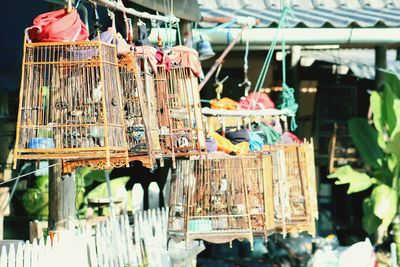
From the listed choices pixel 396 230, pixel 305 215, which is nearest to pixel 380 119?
pixel 396 230

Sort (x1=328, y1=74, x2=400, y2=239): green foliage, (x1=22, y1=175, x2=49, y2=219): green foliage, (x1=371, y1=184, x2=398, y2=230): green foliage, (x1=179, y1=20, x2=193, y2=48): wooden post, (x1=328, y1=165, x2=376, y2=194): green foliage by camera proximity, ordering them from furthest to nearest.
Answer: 1. (x1=328, y1=165, x2=376, y2=194): green foliage
2. (x1=328, y1=74, x2=400, y2=239): green foliage
3. (x1=371, y1=184, x2=398, y2=230): green foliage
4. (x1=22, y1=175, x2=49, y2=219): green foliage
5. (x1=179, y1=20, x2=193, y2=48): wooden post

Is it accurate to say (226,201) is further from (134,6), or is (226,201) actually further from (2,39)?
(2,39)

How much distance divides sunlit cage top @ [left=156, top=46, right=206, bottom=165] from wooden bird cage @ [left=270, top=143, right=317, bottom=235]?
6.84 ft

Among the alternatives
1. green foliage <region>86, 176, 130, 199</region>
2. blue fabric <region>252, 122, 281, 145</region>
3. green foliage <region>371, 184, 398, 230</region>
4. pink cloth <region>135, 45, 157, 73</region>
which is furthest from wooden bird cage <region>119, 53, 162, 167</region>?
Result: green foliage <region>371, 184, 398, 230</region>

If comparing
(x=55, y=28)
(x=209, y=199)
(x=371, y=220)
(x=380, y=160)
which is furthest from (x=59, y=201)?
(x=380, y=160)

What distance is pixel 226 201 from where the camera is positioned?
8.79 m

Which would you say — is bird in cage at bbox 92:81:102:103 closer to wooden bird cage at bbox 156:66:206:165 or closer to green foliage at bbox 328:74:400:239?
wooden bird cage at bbox 156:66:206:165

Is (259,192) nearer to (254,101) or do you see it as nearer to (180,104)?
(254,101)

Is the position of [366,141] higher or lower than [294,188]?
higher

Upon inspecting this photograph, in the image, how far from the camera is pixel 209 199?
8.81 m

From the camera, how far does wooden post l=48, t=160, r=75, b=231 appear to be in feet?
28.1

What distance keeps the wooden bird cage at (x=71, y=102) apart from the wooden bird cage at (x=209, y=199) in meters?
2.44

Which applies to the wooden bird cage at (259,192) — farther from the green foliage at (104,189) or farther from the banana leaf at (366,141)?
the banana leaf at (366,141)

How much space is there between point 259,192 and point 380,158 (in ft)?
19.6
